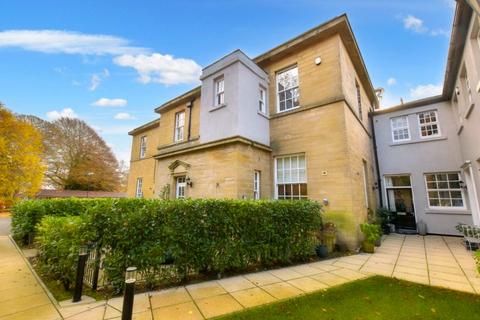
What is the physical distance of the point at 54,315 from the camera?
9.86ft

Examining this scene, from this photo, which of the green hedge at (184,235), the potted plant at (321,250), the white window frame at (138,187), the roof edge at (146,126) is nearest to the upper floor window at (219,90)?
the green hedge at (184,235)

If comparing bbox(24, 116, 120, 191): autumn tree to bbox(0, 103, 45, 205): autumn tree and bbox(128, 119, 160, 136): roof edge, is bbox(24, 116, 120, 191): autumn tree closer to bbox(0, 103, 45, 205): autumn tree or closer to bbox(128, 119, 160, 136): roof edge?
bbox(0, 103, 45, 205): autumn tree

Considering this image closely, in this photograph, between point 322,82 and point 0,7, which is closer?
point 0,7

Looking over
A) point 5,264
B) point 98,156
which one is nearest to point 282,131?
point 5,264

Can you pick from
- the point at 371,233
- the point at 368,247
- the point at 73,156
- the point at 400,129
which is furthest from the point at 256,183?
the point at 73,156

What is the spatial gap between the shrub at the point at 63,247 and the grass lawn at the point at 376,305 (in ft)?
9.89

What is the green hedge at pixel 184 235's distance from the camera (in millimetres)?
3754

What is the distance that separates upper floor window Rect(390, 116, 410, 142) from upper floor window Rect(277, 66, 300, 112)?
6.99 meters

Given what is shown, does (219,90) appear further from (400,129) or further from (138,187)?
(138,187)

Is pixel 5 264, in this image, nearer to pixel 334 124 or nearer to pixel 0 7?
pixel 0 7

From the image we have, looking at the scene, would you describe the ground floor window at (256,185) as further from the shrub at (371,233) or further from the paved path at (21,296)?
the paved path at (21,296)

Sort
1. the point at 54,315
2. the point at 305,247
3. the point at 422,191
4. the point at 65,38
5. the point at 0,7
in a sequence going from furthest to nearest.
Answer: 1. the point at 422,191
2. the point at 65,38
3. the point at 0,7
4. the point at 305,247
5. the point at 54,315

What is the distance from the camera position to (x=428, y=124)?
1103 cm

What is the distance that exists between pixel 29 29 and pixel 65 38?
1106 millimetres
